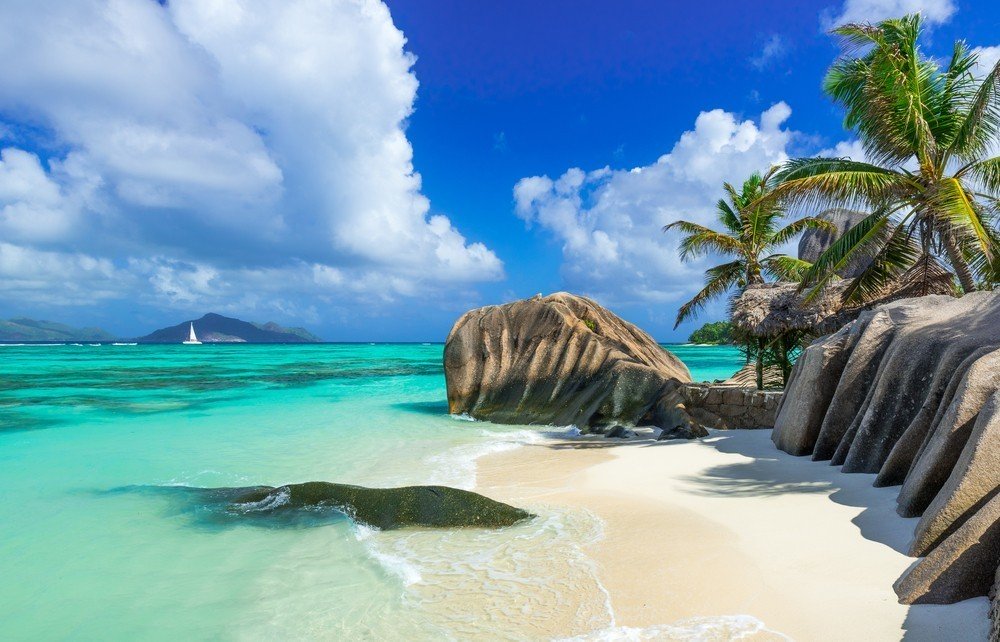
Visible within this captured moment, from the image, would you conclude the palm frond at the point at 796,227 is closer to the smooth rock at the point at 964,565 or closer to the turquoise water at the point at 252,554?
the turquoise water at the point at 252,554

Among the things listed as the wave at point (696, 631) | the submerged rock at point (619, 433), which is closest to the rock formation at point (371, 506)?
the wave at point (696, 631)

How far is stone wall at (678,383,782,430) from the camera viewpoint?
38.0ft

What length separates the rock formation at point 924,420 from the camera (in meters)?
3.45

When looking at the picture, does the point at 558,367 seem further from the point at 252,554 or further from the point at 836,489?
the point at 252,554

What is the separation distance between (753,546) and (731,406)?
7.87 m

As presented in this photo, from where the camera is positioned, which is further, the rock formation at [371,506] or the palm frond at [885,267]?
the palm frond at [885,267]

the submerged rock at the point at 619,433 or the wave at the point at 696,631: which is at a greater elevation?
the submerged rock at the point at 619,433

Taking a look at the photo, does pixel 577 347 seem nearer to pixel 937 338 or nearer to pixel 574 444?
pixel 574 444

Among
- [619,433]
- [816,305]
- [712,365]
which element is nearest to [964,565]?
[619,433]

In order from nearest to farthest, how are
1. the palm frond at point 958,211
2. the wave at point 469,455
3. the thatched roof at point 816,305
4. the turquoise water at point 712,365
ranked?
the wave at point 469,455
the palm frond at point 958,211
the thatched roof at point 816,305
the turquoise water at point 712,365

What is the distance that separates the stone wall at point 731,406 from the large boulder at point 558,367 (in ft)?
1.53

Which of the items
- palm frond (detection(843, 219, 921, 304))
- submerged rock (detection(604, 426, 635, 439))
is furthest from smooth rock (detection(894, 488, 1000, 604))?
palm frond (detection(843, 219, 921, 304))

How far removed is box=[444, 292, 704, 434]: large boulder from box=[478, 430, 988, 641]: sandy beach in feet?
16.0

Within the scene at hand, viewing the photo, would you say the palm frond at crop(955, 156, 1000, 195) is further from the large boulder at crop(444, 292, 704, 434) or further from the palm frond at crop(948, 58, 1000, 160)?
the large boulder at crop(444, 292, 704, 434)
